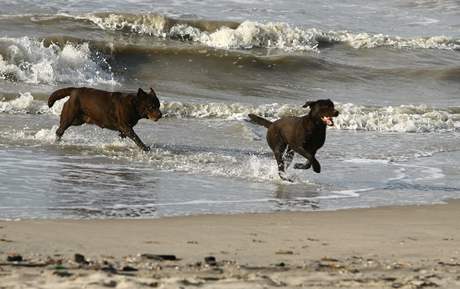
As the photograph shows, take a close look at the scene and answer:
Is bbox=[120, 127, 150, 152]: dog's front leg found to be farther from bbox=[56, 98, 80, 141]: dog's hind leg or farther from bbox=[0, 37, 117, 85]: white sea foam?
bbox=[0, 37, 117, 85]: white sea foam

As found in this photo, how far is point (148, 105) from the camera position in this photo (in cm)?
1275

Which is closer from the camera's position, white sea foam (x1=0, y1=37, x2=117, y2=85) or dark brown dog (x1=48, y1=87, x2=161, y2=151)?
dark brown dog (x1=48, y1=87, x2=161, y2=151)

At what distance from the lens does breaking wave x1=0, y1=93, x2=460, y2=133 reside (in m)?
16.0

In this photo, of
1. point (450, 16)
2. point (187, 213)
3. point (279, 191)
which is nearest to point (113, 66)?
point (279, 191)

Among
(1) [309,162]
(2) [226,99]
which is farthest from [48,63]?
(1) [309,162]

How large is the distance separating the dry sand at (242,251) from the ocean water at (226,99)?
0.77 metres

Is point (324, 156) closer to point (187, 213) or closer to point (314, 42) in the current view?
point (187, 213)

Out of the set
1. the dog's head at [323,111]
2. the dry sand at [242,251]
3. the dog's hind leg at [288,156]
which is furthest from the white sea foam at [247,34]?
the dry sand at [242,251]

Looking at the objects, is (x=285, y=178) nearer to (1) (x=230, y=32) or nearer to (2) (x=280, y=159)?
(2) (x=280, y=159)

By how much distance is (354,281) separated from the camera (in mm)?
5941

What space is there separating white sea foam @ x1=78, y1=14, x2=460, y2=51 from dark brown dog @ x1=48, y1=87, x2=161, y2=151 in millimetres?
12541

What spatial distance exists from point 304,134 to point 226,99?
7.91 meters

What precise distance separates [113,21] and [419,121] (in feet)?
37.3

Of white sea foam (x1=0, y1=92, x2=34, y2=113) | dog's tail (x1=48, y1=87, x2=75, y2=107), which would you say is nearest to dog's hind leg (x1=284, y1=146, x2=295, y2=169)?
dog's tail (x1=48, y1=87, x2=75, y2=107)
